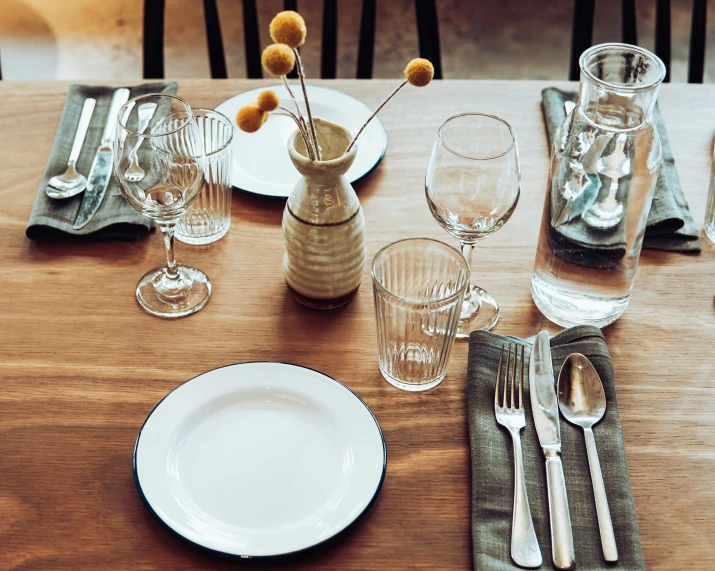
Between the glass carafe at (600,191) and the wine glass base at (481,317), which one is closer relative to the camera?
the glass carafe at (600,191)

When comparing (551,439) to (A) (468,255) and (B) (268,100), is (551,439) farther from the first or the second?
→ (B) (268,100)

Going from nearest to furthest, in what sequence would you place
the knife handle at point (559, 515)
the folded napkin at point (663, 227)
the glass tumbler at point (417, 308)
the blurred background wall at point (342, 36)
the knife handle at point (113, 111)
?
the knife handle at point (559, 515) < the glass tumbler at point (417, 308) < the folded napkin at point (663, 227) < the knife handle at point (113, 111) < the blurred background wall at point (342, 36)

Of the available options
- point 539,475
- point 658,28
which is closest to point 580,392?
point 539,475

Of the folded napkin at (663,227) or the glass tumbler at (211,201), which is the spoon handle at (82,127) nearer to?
the glass tumbler at (211,201)

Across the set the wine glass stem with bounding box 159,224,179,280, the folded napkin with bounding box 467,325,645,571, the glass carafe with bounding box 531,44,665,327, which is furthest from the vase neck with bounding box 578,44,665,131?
the wine glass stem with bounding box 159,224,179,280

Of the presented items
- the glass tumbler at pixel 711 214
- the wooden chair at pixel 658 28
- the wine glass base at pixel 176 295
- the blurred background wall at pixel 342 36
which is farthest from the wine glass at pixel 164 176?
the blurred background wall at pixel 342 36

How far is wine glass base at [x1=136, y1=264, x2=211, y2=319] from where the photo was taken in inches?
37.0

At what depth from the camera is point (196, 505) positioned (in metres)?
0.73

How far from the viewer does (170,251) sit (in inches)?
37.4

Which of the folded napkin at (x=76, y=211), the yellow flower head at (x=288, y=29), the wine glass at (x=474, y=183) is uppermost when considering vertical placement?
the yellow flower head at (x=288, y=29)

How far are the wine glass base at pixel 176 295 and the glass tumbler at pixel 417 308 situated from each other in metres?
0.22

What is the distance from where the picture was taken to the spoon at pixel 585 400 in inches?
29.4

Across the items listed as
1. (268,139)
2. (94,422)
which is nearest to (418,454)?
(94,422)

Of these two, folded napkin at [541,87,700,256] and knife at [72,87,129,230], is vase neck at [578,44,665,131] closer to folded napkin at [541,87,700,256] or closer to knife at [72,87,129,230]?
folded napkin at [541,87,700,256]
